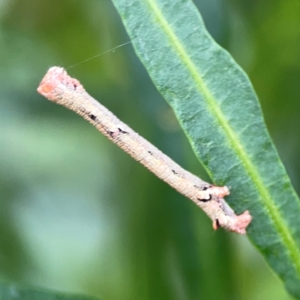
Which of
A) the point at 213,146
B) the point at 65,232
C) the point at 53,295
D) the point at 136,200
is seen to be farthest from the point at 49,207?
the point at 213,146

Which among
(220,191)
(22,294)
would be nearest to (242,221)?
(220,191)

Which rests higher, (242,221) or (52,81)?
(52,81)

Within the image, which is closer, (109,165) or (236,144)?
(236,144)

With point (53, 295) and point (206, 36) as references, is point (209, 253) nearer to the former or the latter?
point (53, 295)

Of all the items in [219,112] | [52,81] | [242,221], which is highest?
[52,81]

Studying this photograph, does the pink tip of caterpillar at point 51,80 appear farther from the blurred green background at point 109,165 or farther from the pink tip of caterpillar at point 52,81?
the blurred green background at point 109,165

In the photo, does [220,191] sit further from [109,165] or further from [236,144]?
[109,165]
